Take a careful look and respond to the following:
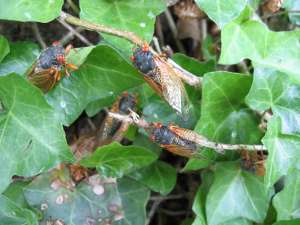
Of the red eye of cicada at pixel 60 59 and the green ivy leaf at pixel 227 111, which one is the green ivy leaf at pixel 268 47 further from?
the red eye of cicada at pixel 60 59

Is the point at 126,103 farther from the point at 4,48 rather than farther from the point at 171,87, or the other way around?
the point at 4,48

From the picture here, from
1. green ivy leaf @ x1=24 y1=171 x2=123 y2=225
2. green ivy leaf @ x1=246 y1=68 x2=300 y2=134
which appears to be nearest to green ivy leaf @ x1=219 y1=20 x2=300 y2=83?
green ivy leaf @ x1=246 y1=68 x2=300 y2=134

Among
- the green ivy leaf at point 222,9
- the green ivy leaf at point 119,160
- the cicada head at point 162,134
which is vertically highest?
the green ivy leaf at point 222,9

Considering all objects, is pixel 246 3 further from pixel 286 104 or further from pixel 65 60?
pixel 65 60

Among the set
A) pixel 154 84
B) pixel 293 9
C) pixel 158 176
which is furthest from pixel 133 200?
pixel 293 9

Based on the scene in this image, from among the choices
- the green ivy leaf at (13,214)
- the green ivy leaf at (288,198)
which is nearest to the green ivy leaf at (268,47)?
the green ivy leaf at (288,198)

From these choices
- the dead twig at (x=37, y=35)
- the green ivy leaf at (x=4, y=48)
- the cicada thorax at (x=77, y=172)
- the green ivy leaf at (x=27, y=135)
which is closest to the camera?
the green ivy leaf at (x=27, y=135)

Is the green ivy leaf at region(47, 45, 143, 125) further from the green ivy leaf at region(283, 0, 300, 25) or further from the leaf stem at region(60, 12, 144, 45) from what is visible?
the green ivy leaf at region(283, 0, 300, 25)
